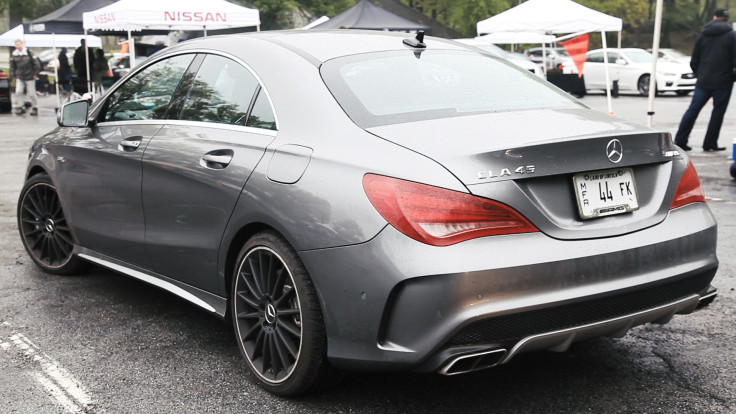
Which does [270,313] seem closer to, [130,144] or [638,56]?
[130,144]

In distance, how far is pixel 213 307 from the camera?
4.06m

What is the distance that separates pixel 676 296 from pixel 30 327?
3.28m

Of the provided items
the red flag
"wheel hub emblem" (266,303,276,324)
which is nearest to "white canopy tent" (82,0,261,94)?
the red flag

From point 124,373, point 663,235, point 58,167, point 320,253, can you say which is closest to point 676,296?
point 663,235

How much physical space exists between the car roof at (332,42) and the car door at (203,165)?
0.75ft

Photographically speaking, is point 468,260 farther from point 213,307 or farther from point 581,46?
point 581,46

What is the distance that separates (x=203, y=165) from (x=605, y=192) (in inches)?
71.0

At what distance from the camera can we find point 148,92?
4.80 m

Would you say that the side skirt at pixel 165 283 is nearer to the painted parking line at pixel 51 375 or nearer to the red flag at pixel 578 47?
the painted parking line at pixel 51 375

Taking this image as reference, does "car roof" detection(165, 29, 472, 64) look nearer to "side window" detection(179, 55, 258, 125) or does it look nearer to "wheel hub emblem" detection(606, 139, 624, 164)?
"side window" detection(179, 55, 258, 125)

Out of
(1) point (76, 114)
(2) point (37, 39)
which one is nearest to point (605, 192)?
(1) point (76, 114)

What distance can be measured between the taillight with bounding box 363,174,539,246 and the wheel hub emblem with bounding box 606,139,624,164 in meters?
0.48

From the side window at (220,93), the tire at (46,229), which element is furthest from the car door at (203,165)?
the tire at (46,229)

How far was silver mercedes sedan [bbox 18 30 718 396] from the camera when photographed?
3.04 metres
